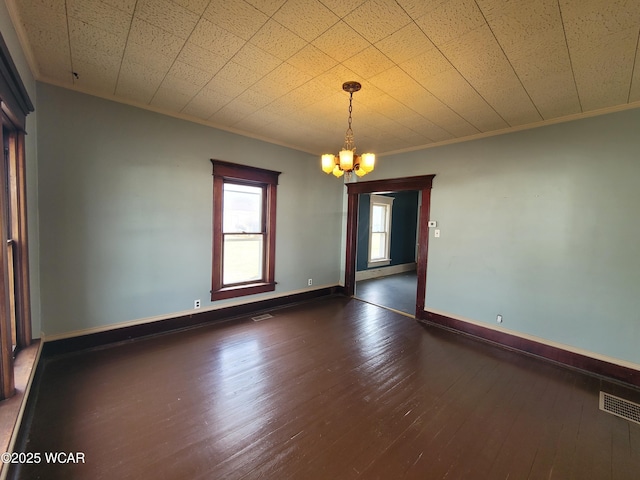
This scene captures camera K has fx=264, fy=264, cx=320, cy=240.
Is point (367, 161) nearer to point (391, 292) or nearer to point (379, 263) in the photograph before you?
point (391, 292)

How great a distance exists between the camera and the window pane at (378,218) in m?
7.32

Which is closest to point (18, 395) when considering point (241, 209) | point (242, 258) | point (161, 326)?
point (161, 326)

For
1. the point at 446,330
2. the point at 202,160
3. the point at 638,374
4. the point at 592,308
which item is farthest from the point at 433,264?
the point at 202,160

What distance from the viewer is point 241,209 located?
161 inches

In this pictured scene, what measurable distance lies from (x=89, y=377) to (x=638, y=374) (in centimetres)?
518

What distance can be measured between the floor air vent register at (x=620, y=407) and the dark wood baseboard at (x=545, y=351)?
0.41 metres

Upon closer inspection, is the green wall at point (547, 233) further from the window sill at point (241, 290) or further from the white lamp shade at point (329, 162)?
the window sill at point (241, 290)

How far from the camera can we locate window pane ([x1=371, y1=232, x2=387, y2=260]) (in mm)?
7418

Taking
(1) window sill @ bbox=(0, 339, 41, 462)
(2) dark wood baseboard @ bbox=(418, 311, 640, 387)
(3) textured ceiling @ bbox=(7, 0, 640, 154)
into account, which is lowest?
(2) dark wood baseboard @ bbox=(418, 311, 640, 387)

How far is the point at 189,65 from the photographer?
7.38 feet

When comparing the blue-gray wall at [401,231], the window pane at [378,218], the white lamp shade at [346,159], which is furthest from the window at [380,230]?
the white lamp shade at [346,159]

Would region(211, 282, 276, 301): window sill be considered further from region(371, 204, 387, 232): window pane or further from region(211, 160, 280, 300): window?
region(371, 204, 387, 232): window pane

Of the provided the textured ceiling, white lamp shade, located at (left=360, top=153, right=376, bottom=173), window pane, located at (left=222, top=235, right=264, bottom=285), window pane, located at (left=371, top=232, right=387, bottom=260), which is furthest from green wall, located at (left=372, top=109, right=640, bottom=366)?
window pane, located at (left=371, top=232, right=387, bottom=260)

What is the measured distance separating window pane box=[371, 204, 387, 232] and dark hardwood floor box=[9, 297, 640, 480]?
14.7ft
